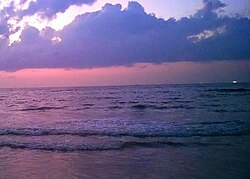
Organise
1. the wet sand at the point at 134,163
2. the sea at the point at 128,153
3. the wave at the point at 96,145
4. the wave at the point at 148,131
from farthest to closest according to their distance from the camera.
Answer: the wave at the point at 148,131 < the wave at the point at 96,145 < the sea at the point at 128,153 < the wet sand at the point at 134,163

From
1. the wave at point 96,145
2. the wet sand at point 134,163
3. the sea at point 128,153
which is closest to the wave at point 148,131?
the sea at point 128,153

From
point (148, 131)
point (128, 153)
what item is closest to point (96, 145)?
point (128, 153)

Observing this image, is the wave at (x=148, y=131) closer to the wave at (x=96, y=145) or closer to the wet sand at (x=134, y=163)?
the wave at (x=96, y=145)

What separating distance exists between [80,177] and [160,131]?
9.01 metres

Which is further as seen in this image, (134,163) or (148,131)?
(148,131)

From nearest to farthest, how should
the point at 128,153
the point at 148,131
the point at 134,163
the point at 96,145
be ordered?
the point at 134,163 → the point at 128,153 → the point at 96,145 → the point at 148,131

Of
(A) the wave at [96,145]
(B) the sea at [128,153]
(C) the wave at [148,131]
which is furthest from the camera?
(C) the wave at [148,131]

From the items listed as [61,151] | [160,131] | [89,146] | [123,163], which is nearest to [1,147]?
[61,151]

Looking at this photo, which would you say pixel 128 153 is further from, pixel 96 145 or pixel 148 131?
pixel 148 131

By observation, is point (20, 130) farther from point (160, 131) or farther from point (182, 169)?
point (182, 169)

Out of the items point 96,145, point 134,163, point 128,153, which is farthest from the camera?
point 96,145

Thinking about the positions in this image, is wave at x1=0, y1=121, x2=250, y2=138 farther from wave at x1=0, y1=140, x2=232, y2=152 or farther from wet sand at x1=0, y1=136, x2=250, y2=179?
wet sand at x1=0, y1=136, x2=250, y2=179

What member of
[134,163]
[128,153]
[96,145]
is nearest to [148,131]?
[96,145]

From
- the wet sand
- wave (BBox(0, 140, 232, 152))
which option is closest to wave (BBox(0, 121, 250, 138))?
wave (BBox(0, 140, 232, 152))
